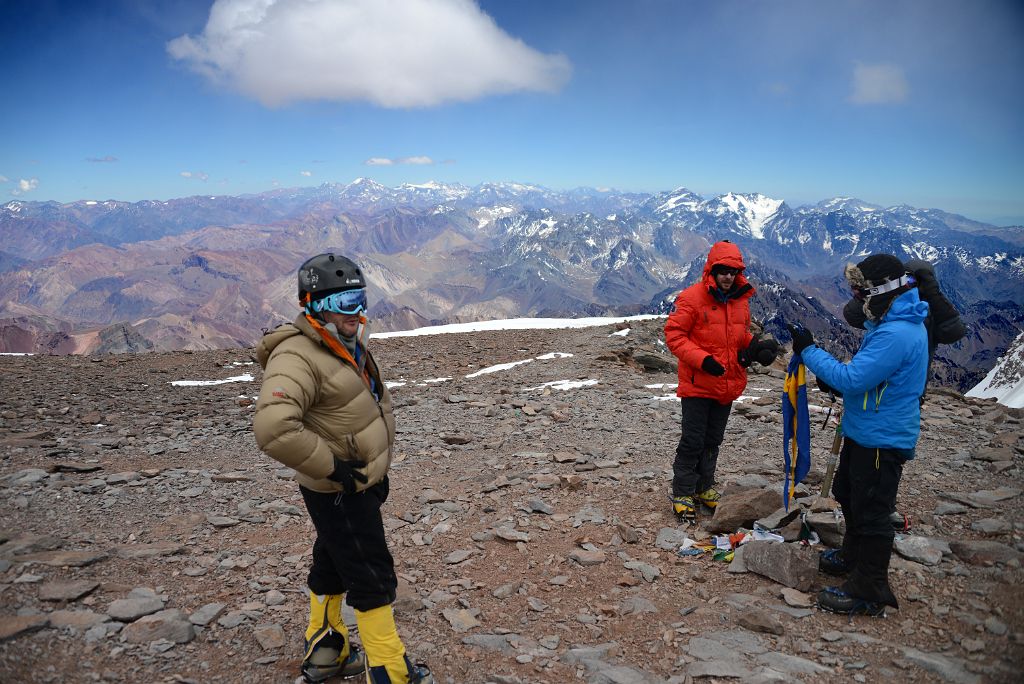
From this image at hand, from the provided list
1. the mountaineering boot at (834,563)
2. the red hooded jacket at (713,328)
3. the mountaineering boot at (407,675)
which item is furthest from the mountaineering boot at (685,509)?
the mountaineering boot at (407,675)

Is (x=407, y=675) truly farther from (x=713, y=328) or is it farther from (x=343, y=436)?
(x=713, y=328)

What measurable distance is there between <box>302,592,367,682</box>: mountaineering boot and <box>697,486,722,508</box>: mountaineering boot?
5176mm

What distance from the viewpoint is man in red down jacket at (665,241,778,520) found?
6908 mm

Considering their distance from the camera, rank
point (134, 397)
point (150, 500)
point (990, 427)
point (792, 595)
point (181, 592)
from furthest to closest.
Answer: point (134, 397), point (990, 427), point (150, 500), point (181, 592), point (792, 595)

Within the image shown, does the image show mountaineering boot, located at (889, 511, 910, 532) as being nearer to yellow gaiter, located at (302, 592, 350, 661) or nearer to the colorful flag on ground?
the colorful flag on ground

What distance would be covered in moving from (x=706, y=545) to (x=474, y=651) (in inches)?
131

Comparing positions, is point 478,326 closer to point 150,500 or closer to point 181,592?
point 150,500

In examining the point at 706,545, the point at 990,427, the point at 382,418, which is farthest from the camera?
the point at 990,427

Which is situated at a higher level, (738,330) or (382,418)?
(738,330)

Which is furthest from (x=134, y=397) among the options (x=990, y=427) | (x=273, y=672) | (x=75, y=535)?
(x=990, y=427)

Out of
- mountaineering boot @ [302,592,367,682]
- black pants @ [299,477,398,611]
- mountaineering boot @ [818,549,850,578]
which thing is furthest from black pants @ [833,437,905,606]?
mountaineering boot @ [302,592,367,682]

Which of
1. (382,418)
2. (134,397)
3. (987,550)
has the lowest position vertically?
(134,397)

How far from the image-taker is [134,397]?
1564 cm

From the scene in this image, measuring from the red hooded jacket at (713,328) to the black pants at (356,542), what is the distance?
440 cm
